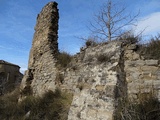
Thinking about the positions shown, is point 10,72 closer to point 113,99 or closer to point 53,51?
point 53,51

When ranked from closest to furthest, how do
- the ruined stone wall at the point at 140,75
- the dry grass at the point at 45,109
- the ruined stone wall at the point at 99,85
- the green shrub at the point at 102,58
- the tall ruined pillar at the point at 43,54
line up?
the ruined stone wall at the point at 99,85, the ruined stone wall at the point at 140,75, the green shrub at the point at 102,58, the dry grass at the point at 45,109, the tall ruined pillar at the point at 43,54

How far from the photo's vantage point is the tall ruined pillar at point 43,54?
7609 mm

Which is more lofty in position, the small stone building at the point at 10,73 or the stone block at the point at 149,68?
the small stone building at the point at 10,73

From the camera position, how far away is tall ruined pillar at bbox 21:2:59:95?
7609mm

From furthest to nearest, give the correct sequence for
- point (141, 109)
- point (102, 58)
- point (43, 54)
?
point (43, 54) → point (102, 58) → point (141, 109)

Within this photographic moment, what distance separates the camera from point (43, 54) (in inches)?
328

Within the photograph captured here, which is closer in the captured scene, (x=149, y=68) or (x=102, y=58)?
(x=149, y=68)

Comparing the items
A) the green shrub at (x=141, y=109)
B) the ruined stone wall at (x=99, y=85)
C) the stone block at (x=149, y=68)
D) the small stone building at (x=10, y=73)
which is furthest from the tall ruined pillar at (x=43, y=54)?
the small stone building at (x=10, y=73)

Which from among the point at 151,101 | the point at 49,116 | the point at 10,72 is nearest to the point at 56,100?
the point at 49,116

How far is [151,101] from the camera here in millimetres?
3506

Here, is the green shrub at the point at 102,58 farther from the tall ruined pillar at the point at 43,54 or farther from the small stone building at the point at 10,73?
the small stone building at the point at 10,73

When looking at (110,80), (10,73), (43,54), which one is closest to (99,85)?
(110,80)

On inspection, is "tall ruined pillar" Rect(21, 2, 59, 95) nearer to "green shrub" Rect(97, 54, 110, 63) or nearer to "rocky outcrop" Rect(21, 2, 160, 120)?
"rocky outcrop" Rect(21, 2, 160, 120)

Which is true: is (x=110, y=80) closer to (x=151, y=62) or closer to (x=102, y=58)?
(x=102, y=58)
